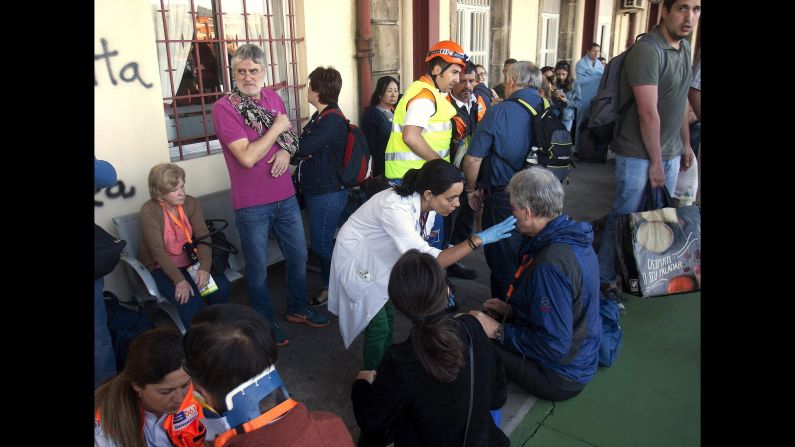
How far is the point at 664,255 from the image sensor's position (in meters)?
3.41

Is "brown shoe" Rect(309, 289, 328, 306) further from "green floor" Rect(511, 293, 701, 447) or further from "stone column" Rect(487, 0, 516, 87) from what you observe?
"stone column" Rect(487, 0, 516, 87)

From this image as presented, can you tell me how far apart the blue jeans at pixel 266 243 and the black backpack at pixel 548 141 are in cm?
166

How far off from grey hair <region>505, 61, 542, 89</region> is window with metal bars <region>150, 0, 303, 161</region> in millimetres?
1973

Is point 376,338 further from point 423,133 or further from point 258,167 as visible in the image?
point 423,133

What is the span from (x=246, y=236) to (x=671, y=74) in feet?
9.19

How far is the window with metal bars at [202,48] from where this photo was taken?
390 cm

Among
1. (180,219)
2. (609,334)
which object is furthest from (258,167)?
(609,334)

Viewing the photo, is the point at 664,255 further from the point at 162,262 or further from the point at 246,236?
the point at 162,262

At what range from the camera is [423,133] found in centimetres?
369

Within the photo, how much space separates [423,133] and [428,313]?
7.11 ft

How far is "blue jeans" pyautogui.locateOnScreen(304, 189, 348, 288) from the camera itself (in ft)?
12.1

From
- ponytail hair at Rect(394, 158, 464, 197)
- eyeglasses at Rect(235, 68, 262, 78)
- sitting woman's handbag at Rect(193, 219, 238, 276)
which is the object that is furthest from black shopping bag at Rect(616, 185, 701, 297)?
sitting woman's handbag at Rect(193, 219, 238, 276)
